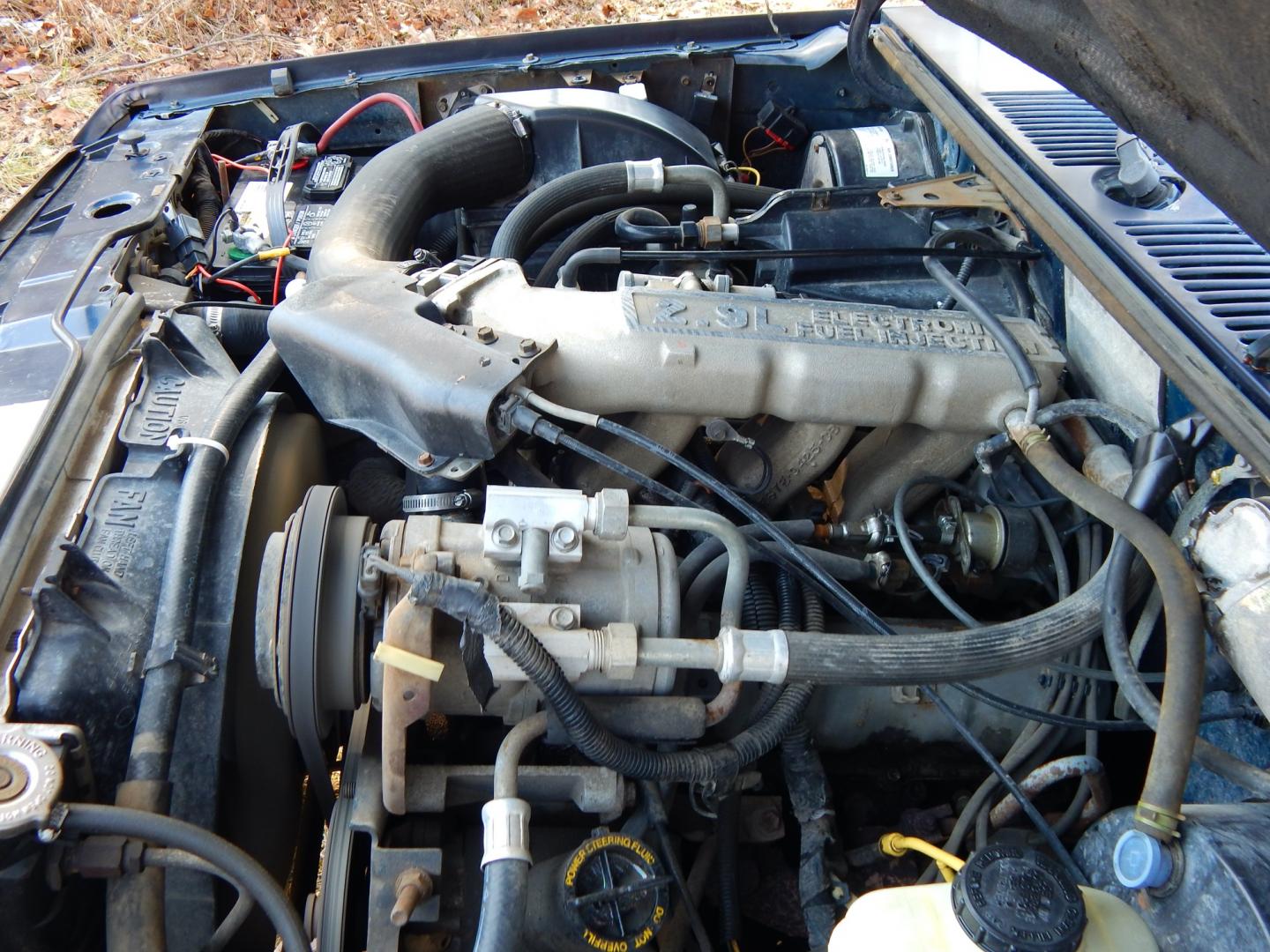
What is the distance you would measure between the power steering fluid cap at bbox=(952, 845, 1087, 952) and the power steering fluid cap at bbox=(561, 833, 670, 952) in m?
0.38

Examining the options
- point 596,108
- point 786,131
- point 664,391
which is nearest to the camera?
point 664,391

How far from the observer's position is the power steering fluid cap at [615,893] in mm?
1142

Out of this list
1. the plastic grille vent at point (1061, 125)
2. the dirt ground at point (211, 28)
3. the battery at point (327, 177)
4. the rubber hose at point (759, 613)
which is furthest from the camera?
the dirt ground at point (211, 28)

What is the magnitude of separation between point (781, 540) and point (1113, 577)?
0.42m

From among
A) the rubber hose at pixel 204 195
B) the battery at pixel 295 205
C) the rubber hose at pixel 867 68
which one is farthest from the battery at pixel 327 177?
the rubber hose at pixel 867 68

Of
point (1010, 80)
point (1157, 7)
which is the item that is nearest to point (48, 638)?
point (1157, 7)

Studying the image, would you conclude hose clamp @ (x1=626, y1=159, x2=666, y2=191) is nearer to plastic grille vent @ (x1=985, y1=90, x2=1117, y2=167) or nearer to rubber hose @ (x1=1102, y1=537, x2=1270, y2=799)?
plastic grille vent @ (x1=985, y1=90, x2=1117, y2=167)

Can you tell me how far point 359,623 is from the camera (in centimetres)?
122

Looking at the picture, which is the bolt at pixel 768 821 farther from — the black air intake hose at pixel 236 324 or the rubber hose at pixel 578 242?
the black air intake hose at pixel 236 324

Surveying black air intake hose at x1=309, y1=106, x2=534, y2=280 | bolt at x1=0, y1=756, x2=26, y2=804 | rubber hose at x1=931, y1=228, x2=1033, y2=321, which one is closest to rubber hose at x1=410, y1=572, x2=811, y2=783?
bolt at x1=0, y1=756, x2=26, y2=804

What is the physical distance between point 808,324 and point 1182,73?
61 centimetres

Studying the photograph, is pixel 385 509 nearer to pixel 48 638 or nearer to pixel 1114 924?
pixel 48 638

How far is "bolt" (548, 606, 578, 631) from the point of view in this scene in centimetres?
116

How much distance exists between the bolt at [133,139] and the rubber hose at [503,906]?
6.21ft
